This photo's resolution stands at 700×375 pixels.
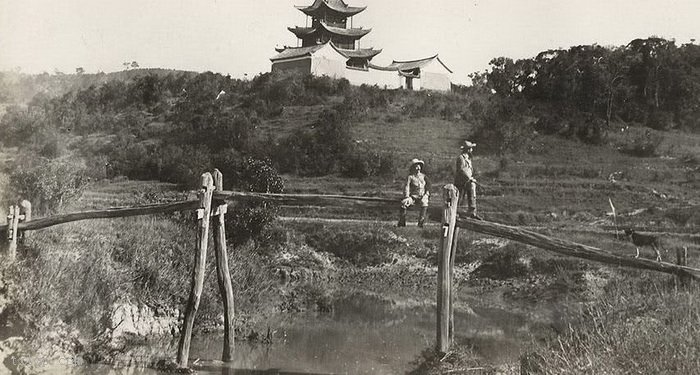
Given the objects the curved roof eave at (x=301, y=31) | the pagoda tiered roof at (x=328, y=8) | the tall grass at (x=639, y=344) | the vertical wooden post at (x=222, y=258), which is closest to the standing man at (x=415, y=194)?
the tall grass at (x=639, y=344)

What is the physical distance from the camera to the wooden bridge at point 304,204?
8219mm

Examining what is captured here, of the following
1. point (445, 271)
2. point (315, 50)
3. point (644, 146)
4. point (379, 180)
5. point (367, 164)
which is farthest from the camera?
point (315, 50)

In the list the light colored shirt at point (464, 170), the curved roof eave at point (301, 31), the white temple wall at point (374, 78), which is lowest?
the light colored shirt at point (464, 170)

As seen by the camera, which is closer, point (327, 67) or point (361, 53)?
point (327, 67)

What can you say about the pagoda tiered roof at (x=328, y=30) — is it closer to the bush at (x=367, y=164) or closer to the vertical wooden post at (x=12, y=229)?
the bush at (x=367, y=164)

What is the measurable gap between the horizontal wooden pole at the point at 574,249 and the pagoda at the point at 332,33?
44.2 meters

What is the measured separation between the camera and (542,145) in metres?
39.5

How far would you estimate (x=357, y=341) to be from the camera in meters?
13.8

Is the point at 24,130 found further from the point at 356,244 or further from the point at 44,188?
the point at 356,244

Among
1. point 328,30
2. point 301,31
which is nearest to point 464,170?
point 328,30

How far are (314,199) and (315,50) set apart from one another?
42759mm

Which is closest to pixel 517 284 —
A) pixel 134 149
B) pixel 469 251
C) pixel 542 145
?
pixel 469 251

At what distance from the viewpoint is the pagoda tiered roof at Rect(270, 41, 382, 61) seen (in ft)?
170

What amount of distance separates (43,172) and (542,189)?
22.0 metres
